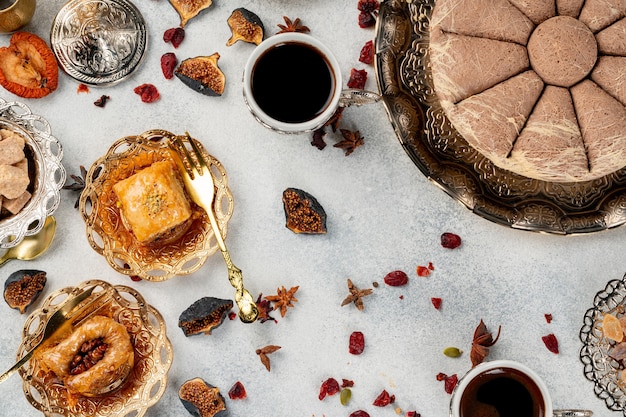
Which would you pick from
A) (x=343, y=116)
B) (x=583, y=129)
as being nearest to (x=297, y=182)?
(x=343, y=116)

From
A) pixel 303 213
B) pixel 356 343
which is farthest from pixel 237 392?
pixel 303 213

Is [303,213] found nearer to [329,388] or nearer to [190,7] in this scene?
[329,388]

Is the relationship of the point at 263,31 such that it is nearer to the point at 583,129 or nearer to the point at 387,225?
the point at 387,225

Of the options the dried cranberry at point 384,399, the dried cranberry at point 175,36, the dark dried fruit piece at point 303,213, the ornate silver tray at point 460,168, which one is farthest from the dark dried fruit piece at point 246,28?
the dried cranberry at point 384,399

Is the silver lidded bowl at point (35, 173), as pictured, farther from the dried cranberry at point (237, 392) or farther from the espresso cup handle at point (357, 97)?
the espresso cup handle at point (357, 97)

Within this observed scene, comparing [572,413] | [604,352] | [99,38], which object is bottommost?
[99,38]

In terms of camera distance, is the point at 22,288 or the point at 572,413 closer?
the point at 572,413

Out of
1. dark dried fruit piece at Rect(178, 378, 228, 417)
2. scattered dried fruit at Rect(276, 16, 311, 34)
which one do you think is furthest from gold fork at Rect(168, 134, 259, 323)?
scattered dried fruit at Rect(276, 16, 311, 34)
